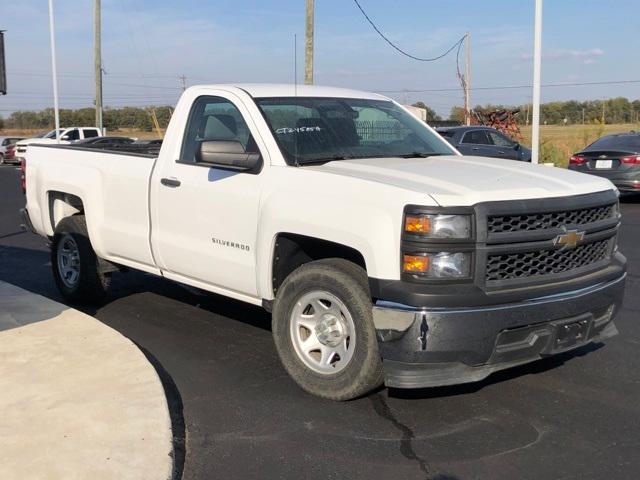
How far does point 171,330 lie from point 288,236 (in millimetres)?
2015

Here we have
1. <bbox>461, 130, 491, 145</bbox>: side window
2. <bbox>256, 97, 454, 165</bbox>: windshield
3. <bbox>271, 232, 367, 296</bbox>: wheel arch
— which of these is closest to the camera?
<bbox>271, 232, 367, 296</bbox>: wheel arch

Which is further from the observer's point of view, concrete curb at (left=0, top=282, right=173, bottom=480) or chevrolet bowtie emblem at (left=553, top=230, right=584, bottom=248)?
chevrolet bowtie emblem at (left=553, top=230, right=584, bottom=248)

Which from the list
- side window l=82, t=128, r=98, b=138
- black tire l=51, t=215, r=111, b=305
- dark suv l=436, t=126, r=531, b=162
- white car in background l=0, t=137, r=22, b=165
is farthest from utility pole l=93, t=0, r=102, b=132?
black tire l=51, t=215, r=111, b=305

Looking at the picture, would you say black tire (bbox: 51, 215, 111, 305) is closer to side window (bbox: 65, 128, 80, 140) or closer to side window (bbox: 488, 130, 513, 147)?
side window (bbox: 488, 130, 513, 147)

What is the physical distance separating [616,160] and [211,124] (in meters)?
11.7

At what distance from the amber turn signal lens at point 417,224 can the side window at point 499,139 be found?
56.3 ft

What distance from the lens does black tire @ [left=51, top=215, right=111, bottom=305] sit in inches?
279

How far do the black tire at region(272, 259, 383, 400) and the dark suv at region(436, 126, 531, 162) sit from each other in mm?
15176

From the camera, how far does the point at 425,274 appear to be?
4.10m

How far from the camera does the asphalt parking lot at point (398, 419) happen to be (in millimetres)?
3852

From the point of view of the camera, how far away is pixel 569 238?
175 inches

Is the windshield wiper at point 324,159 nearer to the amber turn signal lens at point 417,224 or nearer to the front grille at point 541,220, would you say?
the amber turn signal lens at point 417,224

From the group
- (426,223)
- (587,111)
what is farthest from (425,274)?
(587,111)

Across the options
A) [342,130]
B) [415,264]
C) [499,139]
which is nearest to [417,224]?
[415,264]
